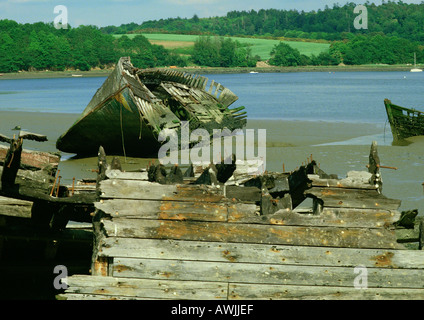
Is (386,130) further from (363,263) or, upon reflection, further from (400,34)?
(400,34)

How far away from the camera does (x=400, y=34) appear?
16250 cm

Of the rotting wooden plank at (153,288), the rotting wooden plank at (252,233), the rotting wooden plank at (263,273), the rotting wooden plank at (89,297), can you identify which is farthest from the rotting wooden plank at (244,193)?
the rotting wooden plank at (89,297)

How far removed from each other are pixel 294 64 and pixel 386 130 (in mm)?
131155

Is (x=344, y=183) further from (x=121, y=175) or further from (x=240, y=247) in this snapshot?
(x=121, y=175)

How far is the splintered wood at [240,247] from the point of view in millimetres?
5285

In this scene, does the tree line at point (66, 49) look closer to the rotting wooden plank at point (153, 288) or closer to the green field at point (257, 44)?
the green field at point (257, 44)

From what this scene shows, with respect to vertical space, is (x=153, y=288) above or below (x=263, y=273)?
below

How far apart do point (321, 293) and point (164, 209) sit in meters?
1.45

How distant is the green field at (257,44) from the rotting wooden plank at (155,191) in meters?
152

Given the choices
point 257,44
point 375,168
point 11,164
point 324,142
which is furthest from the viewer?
point 257,44

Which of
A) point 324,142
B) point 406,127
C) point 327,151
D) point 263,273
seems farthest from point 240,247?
point 406,127

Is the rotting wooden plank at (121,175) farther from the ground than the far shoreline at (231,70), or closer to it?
closer to it

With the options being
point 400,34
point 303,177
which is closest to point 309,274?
point 303,177

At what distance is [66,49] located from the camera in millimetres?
135000
